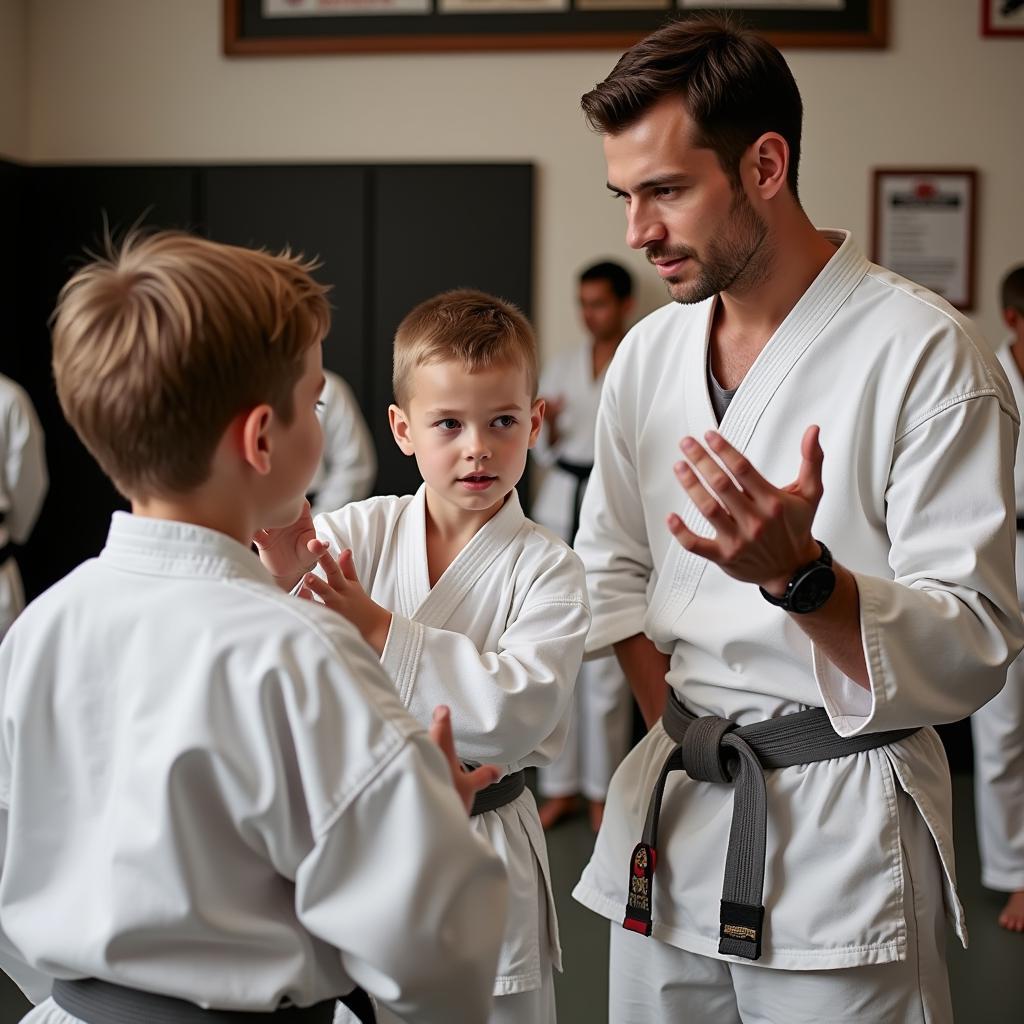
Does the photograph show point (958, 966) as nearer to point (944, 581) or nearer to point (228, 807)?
point (944, 581)

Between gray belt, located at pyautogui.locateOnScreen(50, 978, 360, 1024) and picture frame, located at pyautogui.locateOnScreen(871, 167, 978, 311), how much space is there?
4634 millimetres

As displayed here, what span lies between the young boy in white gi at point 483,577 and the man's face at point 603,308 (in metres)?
3.10

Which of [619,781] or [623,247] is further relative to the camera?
[623,247]

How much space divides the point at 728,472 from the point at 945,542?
37 centimetres

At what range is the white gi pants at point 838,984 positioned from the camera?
1459 mm

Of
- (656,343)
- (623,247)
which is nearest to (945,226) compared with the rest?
(623,247)

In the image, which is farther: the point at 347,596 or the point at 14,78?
the point at 14,78

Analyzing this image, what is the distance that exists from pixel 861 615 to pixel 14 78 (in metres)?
5.10

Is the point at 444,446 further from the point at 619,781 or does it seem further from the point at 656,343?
the point at 619,781

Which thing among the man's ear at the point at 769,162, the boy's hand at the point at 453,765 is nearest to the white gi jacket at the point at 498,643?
the boy's hand at the point at 453,765

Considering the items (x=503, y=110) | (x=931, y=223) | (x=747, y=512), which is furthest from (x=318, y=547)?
(x=931, y=223)

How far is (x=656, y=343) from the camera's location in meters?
1.79

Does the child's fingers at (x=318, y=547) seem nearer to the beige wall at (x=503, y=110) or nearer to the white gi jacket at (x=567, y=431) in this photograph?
the white gi jacket at (x=567, y=431)

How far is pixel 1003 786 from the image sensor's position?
3404mm
